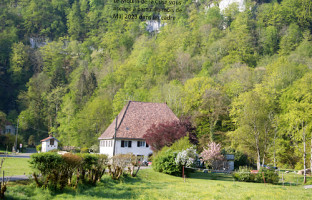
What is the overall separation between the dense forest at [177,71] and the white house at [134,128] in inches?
234

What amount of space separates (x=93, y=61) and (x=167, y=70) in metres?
48.5

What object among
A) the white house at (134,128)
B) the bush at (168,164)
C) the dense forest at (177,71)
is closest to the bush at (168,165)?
the bush at (168,164)

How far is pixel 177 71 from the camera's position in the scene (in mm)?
87250

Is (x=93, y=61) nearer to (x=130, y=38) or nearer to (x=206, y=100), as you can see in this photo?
(x=130, y=38)

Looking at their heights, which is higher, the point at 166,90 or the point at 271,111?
the point at 166,90

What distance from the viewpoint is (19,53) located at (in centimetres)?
12669

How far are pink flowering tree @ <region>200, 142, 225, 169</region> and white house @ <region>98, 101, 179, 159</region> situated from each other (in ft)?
25.8

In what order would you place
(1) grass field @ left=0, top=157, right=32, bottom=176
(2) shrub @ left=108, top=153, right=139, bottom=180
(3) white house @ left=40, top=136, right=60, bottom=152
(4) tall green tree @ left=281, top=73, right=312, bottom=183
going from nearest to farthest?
(1) grass field @ left=0, top=157, right=32, bottom=176 → (2) shrub @ left=108, top=153, right=139, bottom=180 → (4) tall green tree @ left=281, top=73, right=312, bottom=183 → (3) white house @ left=40, top=136, right=60, bottom=152

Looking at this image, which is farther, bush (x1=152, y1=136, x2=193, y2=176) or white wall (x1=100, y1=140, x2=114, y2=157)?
white wall (x1=100, y1=140, x2=114, y2=157)

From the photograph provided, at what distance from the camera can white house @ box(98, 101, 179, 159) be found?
52.1 metres

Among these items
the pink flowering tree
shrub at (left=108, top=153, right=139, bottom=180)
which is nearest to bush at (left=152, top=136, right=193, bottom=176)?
shrub at (left=108, top=153, right=139, bottom=180)

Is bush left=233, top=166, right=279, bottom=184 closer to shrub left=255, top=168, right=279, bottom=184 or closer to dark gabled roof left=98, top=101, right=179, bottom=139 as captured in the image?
shrub left=255, top=168, right=279, bottom=184

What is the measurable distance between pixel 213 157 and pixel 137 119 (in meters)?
15.9

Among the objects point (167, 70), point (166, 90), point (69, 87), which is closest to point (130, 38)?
point (69, 87)
